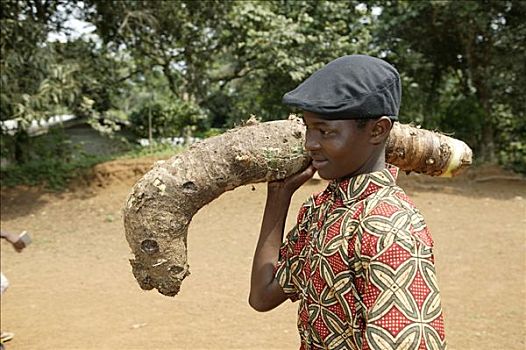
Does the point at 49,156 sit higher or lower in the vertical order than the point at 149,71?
lower

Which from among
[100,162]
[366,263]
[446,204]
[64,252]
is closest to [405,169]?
[366,263]

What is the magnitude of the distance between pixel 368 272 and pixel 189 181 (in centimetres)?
82

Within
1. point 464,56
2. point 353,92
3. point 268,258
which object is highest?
point 353,92

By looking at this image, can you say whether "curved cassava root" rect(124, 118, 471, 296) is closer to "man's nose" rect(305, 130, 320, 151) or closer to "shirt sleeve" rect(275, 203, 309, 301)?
"shirt sleeve" rect(275, 203, 309, 301)

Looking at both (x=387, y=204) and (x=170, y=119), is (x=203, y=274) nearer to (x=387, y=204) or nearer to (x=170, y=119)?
(x=387, y=204)

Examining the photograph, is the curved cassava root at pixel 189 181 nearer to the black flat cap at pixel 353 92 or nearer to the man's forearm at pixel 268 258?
the man's forearm at pixel 268 258

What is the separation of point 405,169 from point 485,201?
9.57 metres

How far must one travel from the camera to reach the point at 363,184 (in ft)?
4.98

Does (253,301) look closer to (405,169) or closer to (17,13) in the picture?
(405,169)

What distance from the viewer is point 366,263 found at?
1388 mm

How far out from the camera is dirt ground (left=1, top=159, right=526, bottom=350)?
5289 millimetres

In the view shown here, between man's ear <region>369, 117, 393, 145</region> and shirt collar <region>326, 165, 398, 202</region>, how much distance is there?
0.08m

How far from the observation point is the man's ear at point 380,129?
1471 mm

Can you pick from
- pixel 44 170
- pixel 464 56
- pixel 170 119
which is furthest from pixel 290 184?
pixel 170 119
